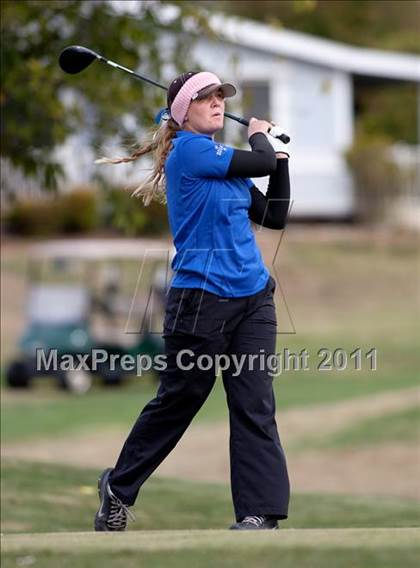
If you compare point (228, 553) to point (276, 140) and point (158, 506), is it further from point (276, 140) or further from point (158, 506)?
point (158, 506)

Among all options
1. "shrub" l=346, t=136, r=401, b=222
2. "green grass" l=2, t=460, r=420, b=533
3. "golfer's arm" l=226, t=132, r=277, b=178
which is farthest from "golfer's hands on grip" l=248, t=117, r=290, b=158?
"shrub" l=346, t=136, r=401, b=222

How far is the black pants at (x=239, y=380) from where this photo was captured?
6137 millimetres

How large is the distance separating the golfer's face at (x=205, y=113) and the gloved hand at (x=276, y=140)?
0.26 m

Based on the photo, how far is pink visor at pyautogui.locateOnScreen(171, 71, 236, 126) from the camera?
6176 mm

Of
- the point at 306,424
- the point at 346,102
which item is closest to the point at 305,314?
the point at 346,102

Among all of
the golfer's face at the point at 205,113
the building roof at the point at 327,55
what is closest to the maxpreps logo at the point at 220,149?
the golfer's face at the point at 205,113

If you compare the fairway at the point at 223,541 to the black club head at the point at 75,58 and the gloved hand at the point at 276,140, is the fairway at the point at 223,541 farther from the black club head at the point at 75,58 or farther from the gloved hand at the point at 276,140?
the black club head at the point at 75,58

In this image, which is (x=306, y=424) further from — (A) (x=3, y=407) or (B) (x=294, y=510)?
(B) (x=294, y=510)

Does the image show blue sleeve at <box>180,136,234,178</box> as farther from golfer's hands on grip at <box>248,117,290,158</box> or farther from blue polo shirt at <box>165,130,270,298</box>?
golfer's hands on grip at <box>248,117,290,158</box>

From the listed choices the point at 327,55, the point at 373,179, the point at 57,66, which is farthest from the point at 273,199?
the point at 327,55

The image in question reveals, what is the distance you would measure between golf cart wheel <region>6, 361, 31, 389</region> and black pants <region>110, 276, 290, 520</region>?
14.5 meters

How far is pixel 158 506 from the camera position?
31.0ft

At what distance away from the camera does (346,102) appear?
34406 mm

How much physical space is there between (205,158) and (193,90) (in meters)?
0.35
